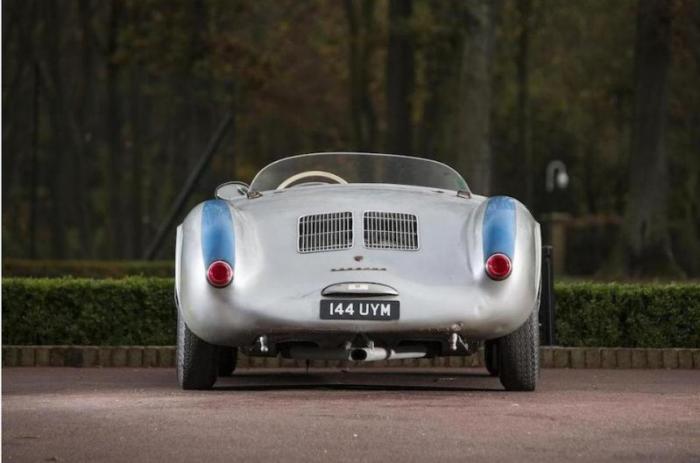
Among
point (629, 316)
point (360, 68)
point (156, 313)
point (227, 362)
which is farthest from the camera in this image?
point (360, 68)

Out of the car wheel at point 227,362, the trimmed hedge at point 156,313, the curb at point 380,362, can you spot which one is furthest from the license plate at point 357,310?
the trimmed hedge at point 156,313

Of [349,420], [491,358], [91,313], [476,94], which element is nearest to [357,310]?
[349,420]

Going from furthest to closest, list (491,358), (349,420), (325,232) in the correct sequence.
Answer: (491,358) < (325,232) < (349,420)

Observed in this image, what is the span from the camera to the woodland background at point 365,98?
2677cm

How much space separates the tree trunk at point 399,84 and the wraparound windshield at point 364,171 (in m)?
20.7

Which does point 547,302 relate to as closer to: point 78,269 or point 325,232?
point 325,232

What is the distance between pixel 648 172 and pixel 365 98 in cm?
1240

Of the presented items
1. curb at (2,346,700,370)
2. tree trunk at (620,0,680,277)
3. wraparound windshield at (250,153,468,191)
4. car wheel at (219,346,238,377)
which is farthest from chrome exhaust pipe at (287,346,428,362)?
tree trunk at (620,0,680,277)

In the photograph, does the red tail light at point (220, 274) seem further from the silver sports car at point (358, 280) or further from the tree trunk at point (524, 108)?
the tree trunk at point (524, 108)

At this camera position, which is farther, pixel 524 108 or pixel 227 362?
pixel 524 108

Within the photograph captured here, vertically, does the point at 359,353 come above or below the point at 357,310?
below

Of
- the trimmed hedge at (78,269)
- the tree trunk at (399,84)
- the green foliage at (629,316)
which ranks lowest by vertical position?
the green foliage at (629,316)

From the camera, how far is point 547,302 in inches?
516

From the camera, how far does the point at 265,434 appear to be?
743 cm
